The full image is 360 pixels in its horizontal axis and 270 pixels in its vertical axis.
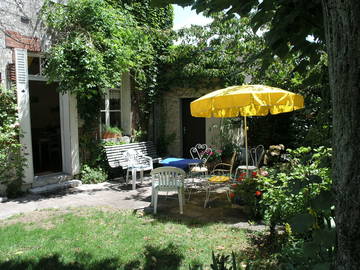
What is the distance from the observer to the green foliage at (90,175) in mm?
7781

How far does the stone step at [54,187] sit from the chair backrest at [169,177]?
9.68ft

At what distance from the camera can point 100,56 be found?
6891mm

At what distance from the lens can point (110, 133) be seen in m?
8.80

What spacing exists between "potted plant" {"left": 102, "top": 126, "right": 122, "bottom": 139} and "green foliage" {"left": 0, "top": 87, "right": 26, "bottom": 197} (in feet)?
8.23

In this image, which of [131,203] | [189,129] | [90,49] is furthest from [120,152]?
[189,129]

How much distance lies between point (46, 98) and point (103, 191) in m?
6.15

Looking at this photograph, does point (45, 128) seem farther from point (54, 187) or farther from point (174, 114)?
point (174, 114)

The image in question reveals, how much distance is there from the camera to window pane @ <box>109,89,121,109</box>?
927 cm

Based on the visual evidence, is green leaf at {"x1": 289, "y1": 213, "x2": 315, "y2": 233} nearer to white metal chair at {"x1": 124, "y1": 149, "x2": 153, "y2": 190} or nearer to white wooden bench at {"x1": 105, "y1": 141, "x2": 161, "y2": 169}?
white metal chair at {"x1": 124, "y1": 149, "x2": 153, "y2": 190}

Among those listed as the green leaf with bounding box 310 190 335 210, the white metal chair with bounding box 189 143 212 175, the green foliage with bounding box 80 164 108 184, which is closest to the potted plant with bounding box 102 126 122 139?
the green foliage with bounding box 80 164 108 184

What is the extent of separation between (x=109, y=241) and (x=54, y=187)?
355 centimetres

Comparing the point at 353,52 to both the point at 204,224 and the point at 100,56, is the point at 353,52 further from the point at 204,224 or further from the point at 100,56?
the point at 100,56

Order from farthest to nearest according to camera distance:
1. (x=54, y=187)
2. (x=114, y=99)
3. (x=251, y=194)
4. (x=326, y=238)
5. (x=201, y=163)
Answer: (x=114, y=99), (x=201, y=163), (x=54, y=187), (x=251, y=194), (x=326, y=238)

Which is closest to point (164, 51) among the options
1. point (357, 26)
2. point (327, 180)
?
point (327, 180)
